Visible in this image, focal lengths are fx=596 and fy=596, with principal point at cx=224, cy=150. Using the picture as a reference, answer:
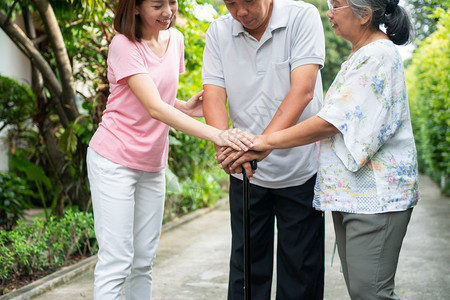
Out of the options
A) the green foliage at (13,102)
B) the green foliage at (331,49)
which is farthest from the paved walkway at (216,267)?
the green foliage at (331,49)

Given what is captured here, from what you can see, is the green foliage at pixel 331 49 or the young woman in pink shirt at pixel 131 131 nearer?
the young woman in pink shirt at pixel 131 131

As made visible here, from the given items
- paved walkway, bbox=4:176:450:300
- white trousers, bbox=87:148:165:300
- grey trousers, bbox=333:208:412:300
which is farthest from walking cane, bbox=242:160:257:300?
paved walkway, bbox=4:176:450:300

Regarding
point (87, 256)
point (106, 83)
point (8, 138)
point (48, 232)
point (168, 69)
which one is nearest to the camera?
point (168, 69)

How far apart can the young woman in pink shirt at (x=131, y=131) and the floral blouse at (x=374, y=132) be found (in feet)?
1.66

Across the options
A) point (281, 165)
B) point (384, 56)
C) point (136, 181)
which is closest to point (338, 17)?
point (384, 56)

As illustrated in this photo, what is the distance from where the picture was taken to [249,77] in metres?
2.74

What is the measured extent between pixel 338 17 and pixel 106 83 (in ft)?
12.6

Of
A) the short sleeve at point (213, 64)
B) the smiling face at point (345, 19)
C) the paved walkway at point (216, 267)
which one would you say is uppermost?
Result: the smiling face at point (345, 19)

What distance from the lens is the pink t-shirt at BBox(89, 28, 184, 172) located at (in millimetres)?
2727

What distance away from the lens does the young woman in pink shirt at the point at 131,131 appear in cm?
268

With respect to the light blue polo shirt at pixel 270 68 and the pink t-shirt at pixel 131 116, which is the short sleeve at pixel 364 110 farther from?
the pink t-shirt at pixel 131 116

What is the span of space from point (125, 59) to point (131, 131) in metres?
0.34

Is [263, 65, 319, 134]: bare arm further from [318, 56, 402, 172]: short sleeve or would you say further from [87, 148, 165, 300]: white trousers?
[87, 148, 165, 300]: white trousers

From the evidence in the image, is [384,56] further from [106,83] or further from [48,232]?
[106,83]
